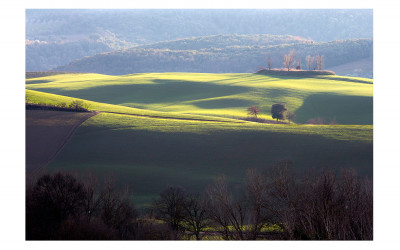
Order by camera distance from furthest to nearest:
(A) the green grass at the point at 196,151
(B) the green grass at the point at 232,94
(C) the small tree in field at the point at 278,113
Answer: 1. (B) the green grass at the point at 232,94
2. (C) the small tree in field at the point at 278,113
3. (A) the green grass at the point at 196,151

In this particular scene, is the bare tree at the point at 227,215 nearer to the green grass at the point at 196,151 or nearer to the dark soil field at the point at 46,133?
the green grass at the point at 196,151

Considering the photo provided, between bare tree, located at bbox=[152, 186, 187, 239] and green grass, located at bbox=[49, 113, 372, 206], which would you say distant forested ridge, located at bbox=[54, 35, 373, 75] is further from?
bare tree, located at bbox=[152, 186, 187, 239]

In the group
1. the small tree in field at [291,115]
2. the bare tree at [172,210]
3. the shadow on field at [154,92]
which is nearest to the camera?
the bare tree at [172,210]

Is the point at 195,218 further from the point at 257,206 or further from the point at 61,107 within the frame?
the point at 61,107

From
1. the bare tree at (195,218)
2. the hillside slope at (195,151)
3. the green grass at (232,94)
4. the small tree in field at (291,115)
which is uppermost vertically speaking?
the green grass at (232,94)

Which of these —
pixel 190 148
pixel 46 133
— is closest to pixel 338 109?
pixel 190 148

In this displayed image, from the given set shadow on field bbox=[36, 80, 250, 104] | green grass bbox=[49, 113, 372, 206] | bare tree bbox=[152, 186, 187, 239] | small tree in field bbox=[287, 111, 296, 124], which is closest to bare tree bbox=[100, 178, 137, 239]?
bare tree bbox=[152, 186, 187, 239]

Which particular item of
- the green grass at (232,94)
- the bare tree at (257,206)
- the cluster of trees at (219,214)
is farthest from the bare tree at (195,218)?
the green grass at (232,94)

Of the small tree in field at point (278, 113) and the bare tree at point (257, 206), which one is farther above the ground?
the small tree in field at point (278, 113)
